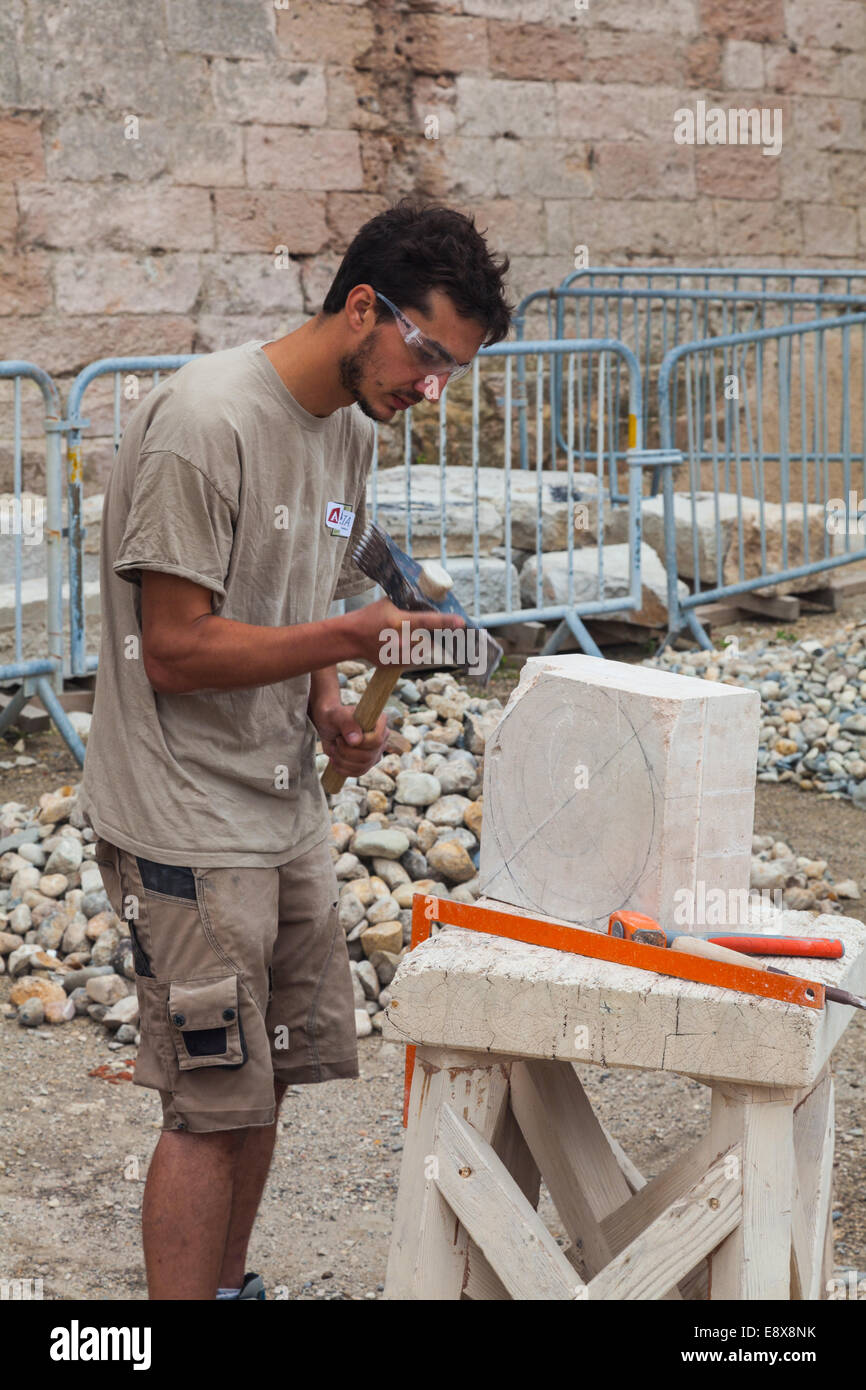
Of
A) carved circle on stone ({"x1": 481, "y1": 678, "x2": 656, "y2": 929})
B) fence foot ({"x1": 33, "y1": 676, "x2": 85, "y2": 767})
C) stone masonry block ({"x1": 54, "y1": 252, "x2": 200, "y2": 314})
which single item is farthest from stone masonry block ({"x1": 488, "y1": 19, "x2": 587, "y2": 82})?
carved circle on stone ({"x1": 481, "y1": 678, "x2": 656, "y2": 929})

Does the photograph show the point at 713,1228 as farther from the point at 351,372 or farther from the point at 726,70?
the point at 726,70

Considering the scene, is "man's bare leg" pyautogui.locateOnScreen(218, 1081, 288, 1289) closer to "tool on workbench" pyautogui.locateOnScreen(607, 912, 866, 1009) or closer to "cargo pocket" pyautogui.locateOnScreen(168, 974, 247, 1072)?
"cargo pocket" pyautogui.locateOnScreen(168, 974, 247, 1072)

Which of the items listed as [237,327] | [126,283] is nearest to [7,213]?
[126,283]

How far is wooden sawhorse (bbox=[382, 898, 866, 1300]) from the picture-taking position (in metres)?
1.93

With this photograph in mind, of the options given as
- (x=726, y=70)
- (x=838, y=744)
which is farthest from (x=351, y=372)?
(x=726, y=70)

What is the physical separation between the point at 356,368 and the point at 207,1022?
3.34 ft

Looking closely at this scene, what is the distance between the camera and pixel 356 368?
222 cm

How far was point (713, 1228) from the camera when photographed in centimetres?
195

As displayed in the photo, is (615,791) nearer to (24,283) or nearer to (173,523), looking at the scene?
(173,523)

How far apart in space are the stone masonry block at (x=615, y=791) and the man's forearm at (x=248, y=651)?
406mm

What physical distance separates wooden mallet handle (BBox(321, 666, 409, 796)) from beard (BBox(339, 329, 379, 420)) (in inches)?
16.2

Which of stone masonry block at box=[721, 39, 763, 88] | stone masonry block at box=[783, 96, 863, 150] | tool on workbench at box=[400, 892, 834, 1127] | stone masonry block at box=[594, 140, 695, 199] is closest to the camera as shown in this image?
tool on workbench at box=[400, 892, 834, 1127]

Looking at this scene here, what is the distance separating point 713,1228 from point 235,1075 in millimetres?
743

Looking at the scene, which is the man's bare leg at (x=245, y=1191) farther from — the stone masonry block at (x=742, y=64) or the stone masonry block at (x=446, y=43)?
the stone masonry block at (x=742, y=64)
